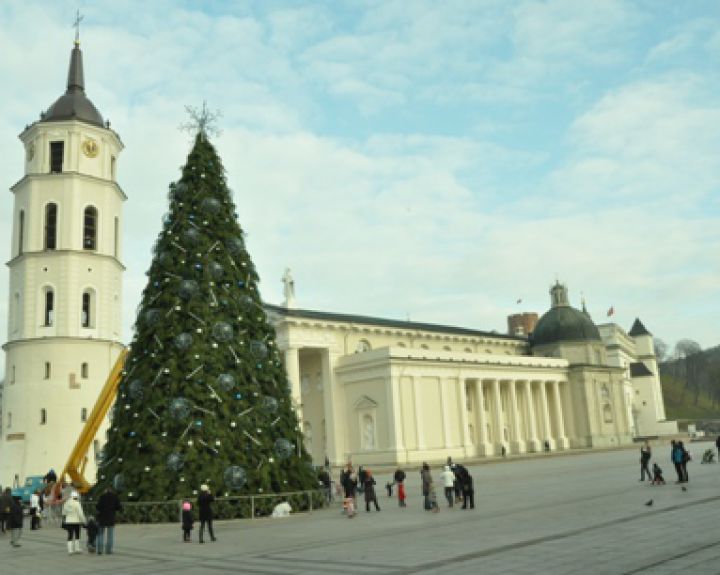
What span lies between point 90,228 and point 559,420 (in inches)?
1997

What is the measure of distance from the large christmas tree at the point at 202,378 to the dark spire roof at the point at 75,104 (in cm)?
2925

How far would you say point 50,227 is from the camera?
4647 cm

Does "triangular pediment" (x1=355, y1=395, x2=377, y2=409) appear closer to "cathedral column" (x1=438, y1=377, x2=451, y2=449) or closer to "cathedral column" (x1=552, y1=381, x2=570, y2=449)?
"cathedral column" (x1=438, y1=377, x2=451, y2=449)

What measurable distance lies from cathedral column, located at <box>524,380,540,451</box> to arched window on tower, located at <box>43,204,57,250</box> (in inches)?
1815

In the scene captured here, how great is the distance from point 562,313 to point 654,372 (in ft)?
132

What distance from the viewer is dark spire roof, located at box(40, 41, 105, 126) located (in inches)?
1897

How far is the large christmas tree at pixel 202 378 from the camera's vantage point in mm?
19844

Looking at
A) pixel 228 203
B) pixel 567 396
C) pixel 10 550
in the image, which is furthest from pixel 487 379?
pixel 10 550

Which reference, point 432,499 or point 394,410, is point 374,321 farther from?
point 432,499

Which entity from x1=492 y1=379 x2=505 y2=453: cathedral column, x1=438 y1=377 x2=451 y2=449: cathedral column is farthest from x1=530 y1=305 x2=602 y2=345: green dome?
x1=438 y1=377 x2=451 y2=449: cathedral column

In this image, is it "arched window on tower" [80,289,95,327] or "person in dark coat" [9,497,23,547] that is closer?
"person in dark coat" [9,497,23,547]

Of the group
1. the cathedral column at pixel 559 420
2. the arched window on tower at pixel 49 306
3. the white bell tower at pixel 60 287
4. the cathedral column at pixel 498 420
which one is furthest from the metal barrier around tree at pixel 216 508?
the cathedral column at pixel 559 420

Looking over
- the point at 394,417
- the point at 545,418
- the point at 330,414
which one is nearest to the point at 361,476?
the point at 394,417

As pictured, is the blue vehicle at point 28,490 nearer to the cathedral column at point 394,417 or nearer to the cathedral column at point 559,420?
the cathedral column at point 394,417
